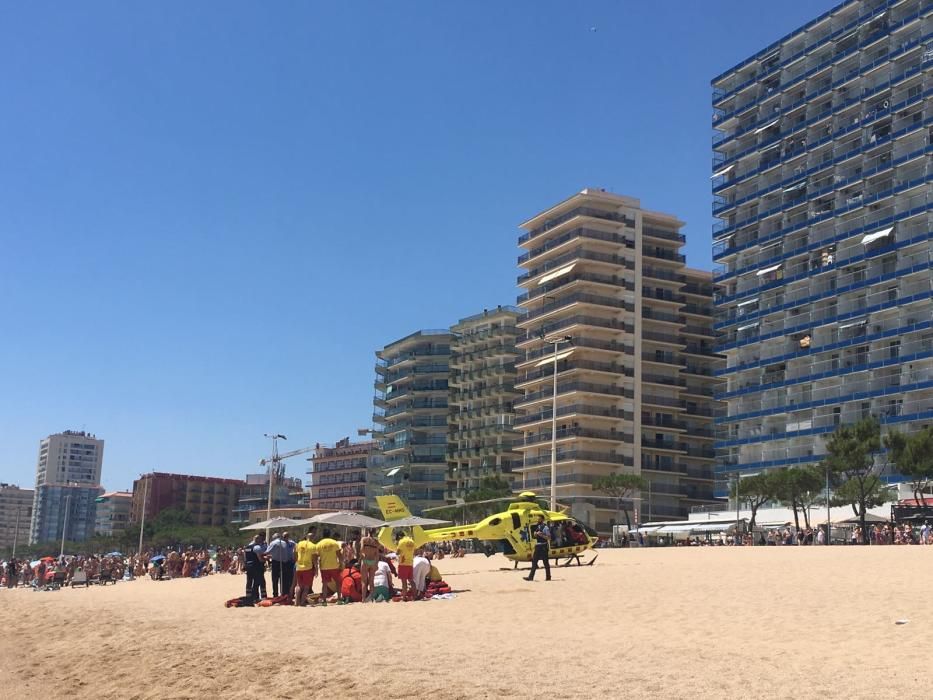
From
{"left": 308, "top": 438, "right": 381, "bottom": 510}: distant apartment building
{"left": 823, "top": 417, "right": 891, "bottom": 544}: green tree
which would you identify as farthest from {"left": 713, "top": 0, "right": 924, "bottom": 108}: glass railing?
{"left": 308, "top": 438, "right": 381, "bottom": 510}: distant apartment building

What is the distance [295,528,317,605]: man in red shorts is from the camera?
22594mm

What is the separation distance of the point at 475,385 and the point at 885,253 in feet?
171

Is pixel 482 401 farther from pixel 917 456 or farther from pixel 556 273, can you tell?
pixel 917 456

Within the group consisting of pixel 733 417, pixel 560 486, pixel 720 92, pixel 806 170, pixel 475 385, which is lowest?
pixel 560 486

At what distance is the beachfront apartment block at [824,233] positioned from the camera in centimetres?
7562

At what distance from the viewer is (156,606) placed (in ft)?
81.6

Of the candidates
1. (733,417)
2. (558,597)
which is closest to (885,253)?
(733,417)

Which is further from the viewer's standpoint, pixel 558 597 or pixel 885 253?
pixel 885 253

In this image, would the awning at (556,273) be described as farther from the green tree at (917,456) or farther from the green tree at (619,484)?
the green tree at (917,456)

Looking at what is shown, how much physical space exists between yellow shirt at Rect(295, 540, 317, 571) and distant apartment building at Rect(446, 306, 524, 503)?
84902 millimetres

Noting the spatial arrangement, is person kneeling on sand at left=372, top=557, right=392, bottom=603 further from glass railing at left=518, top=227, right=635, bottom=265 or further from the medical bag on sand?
glass railing at left=518, top=227, right=635, bottom=265

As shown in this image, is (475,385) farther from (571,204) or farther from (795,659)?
(795,659)

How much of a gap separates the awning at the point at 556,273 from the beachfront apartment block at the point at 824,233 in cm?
1382

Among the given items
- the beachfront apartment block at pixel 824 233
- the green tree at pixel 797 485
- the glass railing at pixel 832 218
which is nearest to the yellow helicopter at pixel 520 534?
the green tree at pixel 797 485
